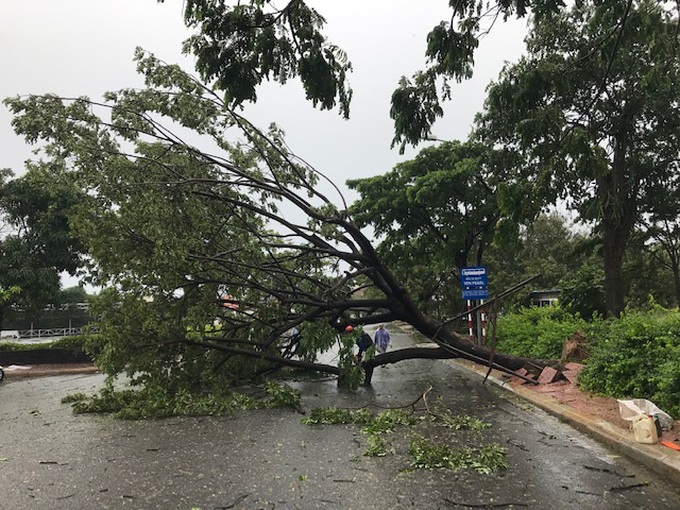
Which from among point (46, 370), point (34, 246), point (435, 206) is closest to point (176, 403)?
point (46, 370)

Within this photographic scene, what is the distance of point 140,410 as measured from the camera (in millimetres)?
8844

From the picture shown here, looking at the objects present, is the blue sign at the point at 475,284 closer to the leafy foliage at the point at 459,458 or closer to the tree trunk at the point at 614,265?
the tree trunk at the point at 614,265

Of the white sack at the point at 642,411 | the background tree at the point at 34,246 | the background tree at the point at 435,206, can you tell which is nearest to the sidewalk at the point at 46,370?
the background tree at the point at 34,246

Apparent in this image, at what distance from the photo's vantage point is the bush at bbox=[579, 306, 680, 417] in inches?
259

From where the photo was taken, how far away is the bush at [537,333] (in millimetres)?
12656

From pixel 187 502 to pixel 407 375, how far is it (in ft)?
31.5

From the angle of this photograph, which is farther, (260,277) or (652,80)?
(260,277)

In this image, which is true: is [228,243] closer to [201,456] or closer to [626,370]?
[201,456]

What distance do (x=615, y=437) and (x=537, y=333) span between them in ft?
28.0

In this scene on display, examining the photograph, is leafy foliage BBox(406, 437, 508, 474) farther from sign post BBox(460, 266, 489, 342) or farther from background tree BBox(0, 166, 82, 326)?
background tree BBox(0, 166, 82, 326)

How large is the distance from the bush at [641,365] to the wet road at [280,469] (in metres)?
1.15

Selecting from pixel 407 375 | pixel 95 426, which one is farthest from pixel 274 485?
pixel 407 375

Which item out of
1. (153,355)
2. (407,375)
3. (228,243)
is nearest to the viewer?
(153,355)

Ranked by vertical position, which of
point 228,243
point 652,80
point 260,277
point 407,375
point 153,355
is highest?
point 652,80
